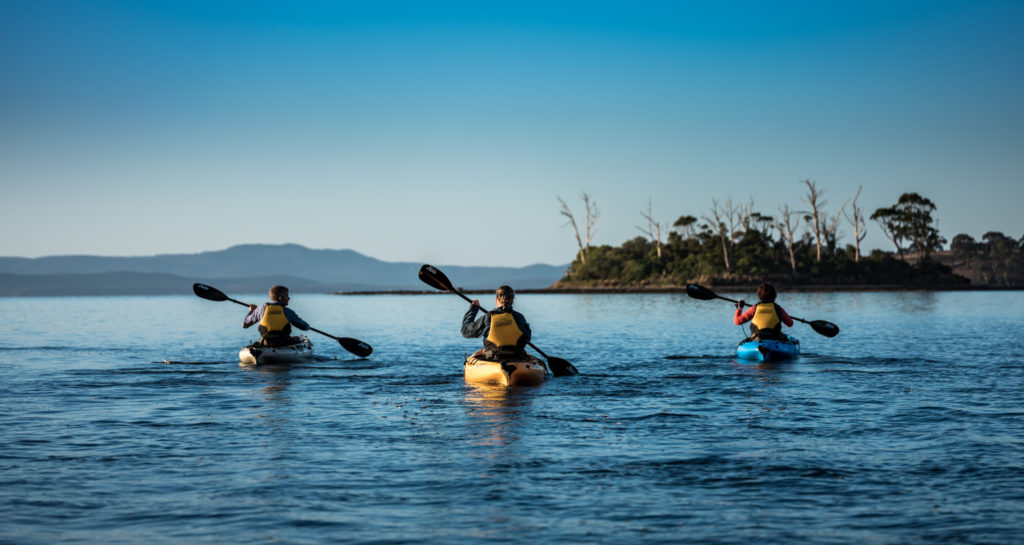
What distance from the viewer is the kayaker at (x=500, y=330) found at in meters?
18.8

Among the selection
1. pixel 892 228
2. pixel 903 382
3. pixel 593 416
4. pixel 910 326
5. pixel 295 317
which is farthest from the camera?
pixel 892 228

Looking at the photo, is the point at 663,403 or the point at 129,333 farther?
the point at 129,333

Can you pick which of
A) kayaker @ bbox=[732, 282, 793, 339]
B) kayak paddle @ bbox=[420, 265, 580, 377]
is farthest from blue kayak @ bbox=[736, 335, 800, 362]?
kayak paddle @ bbox=[420, 265, 580, 377]

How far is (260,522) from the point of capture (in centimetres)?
862

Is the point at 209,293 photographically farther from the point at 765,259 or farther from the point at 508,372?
the point at 765,259

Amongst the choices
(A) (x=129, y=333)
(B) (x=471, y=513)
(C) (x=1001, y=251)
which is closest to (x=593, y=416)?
(B) (x=471, y=513)

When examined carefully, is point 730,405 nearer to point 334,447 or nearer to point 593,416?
point 593,416

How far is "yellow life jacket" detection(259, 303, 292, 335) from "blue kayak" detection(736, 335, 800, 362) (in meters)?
11.9

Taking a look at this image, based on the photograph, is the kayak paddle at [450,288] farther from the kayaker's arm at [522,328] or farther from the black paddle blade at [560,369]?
the kayaker's arm at [522,328]

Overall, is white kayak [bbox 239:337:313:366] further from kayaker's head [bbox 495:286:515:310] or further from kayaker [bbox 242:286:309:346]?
kayaker's head [bbox 495:286:515:310]

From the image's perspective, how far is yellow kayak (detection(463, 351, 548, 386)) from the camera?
61.5ft

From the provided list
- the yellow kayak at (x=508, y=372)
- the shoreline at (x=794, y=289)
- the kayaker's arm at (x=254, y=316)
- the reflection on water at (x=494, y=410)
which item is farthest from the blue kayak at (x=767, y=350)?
the shoreline at (x=794, y=289)

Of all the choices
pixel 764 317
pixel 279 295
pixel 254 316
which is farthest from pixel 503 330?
pixel 764 317

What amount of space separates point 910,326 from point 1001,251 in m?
138
